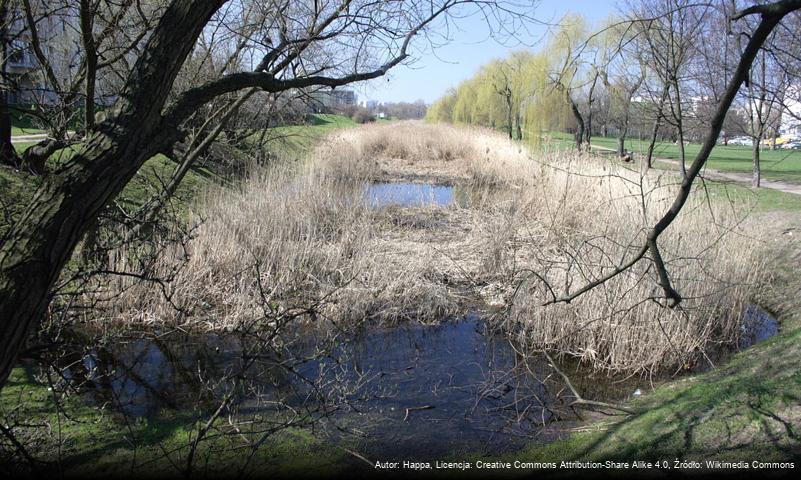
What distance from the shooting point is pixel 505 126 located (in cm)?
3694

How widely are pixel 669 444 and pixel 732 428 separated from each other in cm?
41

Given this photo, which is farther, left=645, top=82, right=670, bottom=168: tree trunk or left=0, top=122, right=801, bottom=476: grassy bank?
left=645, top=82, right=670, bottom=168: tree trunk

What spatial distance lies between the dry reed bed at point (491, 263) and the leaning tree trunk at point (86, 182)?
229 cm

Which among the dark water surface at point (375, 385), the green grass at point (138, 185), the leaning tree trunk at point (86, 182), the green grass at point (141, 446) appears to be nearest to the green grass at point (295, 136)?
the green grass at point (138, 185)

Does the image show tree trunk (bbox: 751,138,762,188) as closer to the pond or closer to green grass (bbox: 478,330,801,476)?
the pond

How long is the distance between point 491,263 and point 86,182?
291 inches

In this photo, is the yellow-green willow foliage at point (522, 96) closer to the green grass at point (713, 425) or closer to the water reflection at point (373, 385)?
the water reflection at point (373, 385)

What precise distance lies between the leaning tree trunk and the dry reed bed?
2.29 meters

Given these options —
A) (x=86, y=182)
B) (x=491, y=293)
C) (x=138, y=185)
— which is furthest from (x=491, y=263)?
(x=86, y=182)

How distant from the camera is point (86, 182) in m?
2.37

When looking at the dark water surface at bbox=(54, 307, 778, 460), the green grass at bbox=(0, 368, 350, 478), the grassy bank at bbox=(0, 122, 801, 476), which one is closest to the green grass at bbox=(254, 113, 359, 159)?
the grassy bank at bbox=(0, 122, 801, 476)

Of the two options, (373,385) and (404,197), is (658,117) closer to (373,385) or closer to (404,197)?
(373,385)

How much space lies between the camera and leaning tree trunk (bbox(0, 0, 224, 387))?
226cm

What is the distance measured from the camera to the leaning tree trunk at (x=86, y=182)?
226 cm
